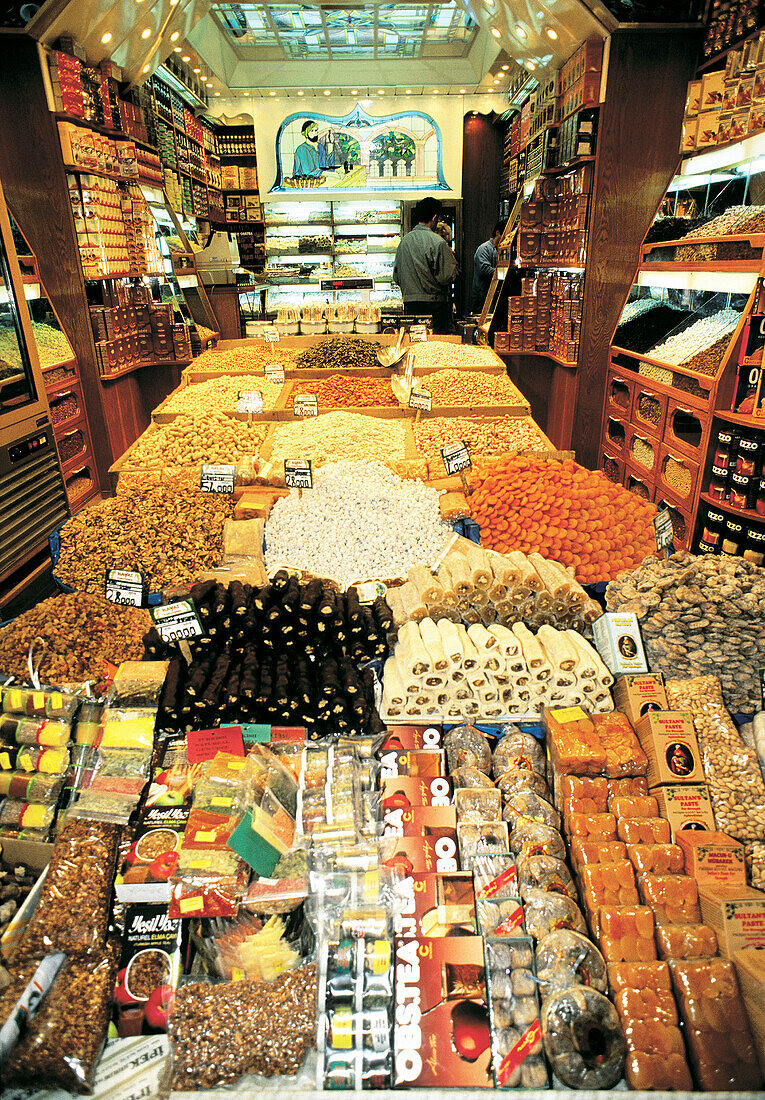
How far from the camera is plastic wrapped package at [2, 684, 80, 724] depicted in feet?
6.00

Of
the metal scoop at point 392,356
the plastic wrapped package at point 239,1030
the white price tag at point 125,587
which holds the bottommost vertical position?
the plastic wrapped package at point 239,1030

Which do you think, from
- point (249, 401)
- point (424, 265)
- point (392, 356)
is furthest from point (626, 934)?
point (424, 265)

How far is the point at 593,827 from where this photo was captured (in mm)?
1689

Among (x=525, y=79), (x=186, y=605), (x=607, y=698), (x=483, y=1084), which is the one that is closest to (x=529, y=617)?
(x=607, y=698)

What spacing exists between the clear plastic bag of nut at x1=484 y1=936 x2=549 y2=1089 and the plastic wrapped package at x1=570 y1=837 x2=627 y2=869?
0.86 feet

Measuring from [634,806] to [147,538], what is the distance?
1904mm

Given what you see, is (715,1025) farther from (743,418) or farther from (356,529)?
(743,418)

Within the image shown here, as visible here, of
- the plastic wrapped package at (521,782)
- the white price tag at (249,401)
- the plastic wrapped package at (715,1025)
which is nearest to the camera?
the plastic wrapped package at (715,1025)

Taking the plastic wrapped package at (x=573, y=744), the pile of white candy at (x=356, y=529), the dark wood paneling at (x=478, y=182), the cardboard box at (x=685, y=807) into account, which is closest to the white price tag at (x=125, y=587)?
the pile of white candy at (x=356, y=529)

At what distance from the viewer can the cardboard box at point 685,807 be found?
1.71 m

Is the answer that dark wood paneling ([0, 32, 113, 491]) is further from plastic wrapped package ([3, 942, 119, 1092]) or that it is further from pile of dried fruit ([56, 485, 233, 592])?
plastic wrapped package ([3, 942, 119, 1092])

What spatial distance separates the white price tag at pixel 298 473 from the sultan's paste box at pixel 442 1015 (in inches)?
73.9

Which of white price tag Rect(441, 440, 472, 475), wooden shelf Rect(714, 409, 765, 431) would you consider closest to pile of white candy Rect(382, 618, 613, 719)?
white price tag Rect(441, 440, 472, 475)

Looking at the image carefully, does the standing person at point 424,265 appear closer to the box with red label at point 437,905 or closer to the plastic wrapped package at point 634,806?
the plastic wrapped package at point 634,806
